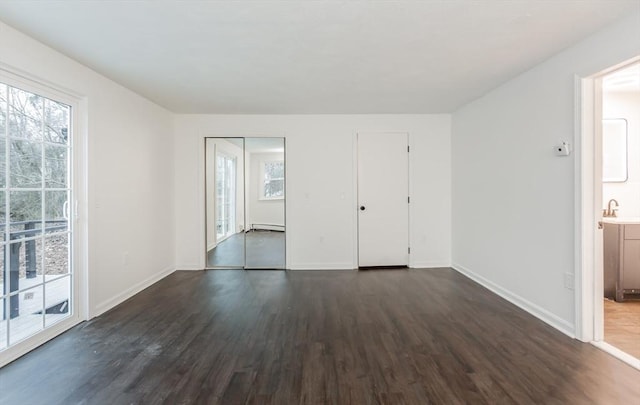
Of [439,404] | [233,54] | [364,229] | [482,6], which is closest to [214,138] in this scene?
[233,54]

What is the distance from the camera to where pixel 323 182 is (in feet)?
15.4

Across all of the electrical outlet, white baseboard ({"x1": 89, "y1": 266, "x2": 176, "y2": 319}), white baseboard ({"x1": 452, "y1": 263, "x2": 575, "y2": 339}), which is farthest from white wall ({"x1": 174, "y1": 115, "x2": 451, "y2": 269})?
the electrical outlet

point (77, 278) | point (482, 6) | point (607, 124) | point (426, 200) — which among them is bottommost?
point (77, 278)

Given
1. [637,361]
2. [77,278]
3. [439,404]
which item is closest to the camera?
[439,404]

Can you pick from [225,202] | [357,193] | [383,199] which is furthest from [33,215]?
[383,199]

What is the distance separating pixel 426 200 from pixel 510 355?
2.80m

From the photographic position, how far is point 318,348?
231 cm

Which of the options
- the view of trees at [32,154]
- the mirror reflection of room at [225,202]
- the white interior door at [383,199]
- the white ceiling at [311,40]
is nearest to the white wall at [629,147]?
the white ceiling at [311,40]

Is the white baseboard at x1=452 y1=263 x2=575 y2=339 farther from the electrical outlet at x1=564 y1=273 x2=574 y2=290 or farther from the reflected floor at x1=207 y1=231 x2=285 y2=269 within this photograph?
the reflected floor at x1=207 y1=231 x2=285 y2=269

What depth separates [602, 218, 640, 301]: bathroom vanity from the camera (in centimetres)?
314

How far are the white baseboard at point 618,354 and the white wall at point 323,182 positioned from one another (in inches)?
95.7

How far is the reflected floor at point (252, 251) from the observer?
480cm

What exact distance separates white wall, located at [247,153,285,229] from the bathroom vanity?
4.11 m

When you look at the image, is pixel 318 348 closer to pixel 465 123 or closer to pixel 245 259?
pixel 245 259
